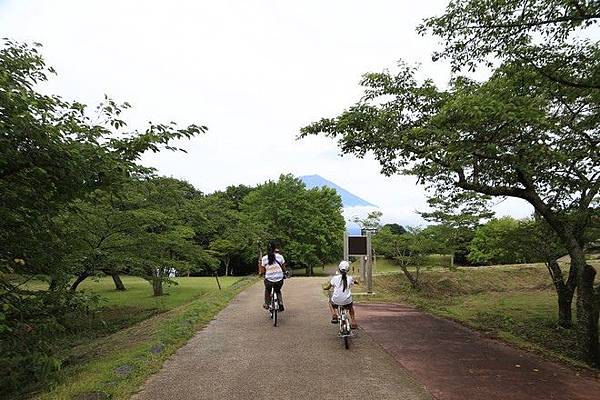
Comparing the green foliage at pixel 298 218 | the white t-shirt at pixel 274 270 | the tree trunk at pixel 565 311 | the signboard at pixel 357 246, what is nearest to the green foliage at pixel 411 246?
the signboard at pixel 357 246

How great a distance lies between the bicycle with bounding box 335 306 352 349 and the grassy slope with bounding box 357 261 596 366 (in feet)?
11.1

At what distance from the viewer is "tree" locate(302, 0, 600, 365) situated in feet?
20.9

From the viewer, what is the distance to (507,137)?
6.74m

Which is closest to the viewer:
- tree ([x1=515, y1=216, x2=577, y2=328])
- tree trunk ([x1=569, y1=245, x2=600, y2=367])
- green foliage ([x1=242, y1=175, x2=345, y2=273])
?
tree trunk ([x1=569, y1=245, x2=600, y2=367])

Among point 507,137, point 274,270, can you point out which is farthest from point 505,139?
point 274,270

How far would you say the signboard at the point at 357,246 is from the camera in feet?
48.8

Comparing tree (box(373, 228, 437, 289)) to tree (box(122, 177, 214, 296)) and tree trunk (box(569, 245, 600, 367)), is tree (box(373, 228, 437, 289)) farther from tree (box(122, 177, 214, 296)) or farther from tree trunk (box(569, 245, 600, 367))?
tree trunk (box(569, 245, 600, 367))

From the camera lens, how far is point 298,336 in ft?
26.7

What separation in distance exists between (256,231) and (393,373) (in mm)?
19939

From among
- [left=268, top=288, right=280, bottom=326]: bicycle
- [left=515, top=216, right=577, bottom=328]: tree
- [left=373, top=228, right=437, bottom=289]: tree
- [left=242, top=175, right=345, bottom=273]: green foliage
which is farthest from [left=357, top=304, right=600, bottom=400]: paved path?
[left=242, top=175, right=345, bottom=273]: green foliage

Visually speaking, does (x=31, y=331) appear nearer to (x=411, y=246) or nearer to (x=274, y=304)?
(x=274, y=304)

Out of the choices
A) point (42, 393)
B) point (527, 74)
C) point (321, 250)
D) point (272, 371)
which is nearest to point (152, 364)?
point (42, 393)

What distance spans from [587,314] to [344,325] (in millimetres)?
4357

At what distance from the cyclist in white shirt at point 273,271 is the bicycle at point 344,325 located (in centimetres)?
206
